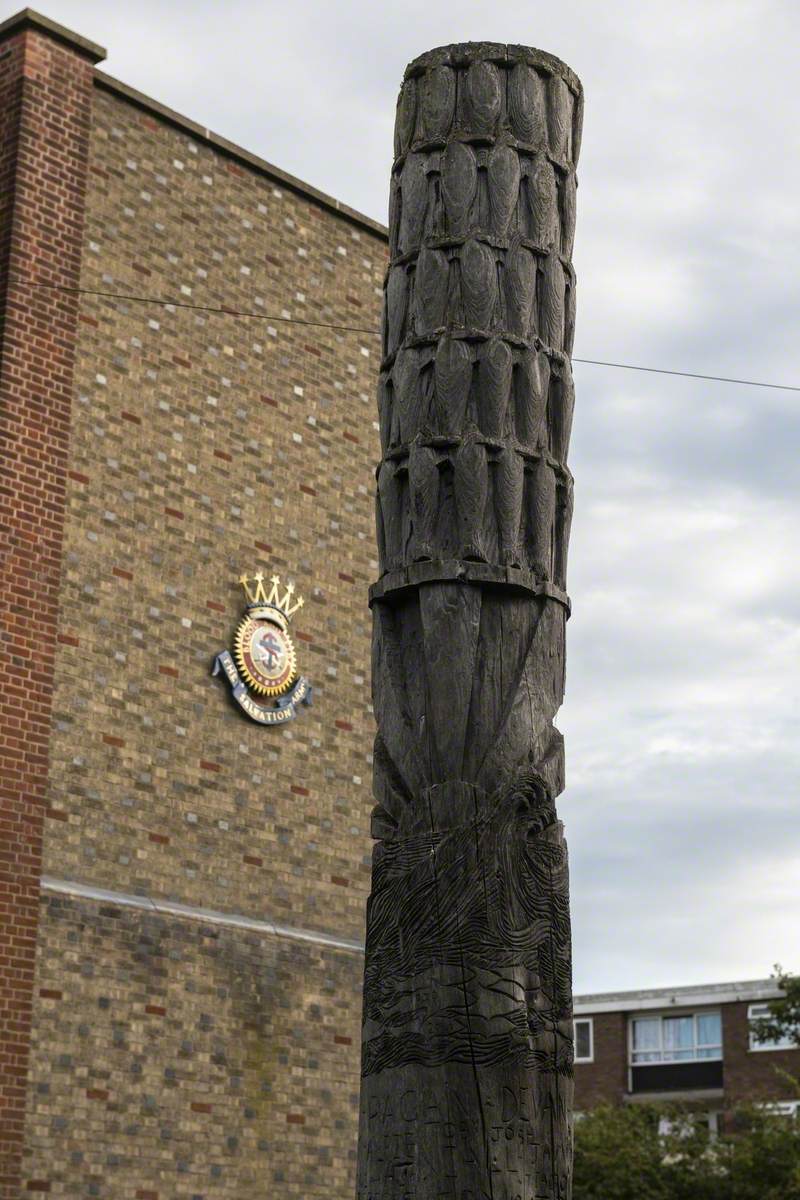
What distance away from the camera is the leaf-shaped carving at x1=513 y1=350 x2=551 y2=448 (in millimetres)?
6152

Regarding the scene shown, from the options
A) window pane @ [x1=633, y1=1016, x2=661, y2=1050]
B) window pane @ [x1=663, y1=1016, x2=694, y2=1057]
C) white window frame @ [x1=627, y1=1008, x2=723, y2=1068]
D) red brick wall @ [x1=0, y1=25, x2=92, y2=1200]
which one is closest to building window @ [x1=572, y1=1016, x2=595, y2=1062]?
white window frame @ [x1=627, y1=1008, x2=723, y2=1068]

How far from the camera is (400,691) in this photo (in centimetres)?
602

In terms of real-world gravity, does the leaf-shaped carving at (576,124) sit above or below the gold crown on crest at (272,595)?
below

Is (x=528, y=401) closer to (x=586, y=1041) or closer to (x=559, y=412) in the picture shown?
(x=559, y=412)

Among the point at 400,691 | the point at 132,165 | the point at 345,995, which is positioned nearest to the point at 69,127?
the point at 132,165

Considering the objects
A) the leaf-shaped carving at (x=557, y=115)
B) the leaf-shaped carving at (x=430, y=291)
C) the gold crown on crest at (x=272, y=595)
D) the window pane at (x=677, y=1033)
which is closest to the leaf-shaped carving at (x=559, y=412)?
the leaf-shaped carving at (x=430, y=291)

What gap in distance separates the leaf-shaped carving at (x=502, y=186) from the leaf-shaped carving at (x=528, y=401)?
0.49 m

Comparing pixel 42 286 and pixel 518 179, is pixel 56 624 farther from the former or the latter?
pixel 518 179

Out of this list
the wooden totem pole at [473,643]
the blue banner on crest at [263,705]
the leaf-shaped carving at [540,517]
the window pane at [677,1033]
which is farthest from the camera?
the window pane at [677,1033]

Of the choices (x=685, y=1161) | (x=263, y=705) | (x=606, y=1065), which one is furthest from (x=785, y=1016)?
(x=606, y=1065)

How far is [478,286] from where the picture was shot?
6.23 metres

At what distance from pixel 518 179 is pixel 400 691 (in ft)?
6.06

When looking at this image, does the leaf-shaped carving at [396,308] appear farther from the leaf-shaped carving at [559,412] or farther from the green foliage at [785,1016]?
the green foliage at [785,1016]

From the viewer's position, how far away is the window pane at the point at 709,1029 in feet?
152
